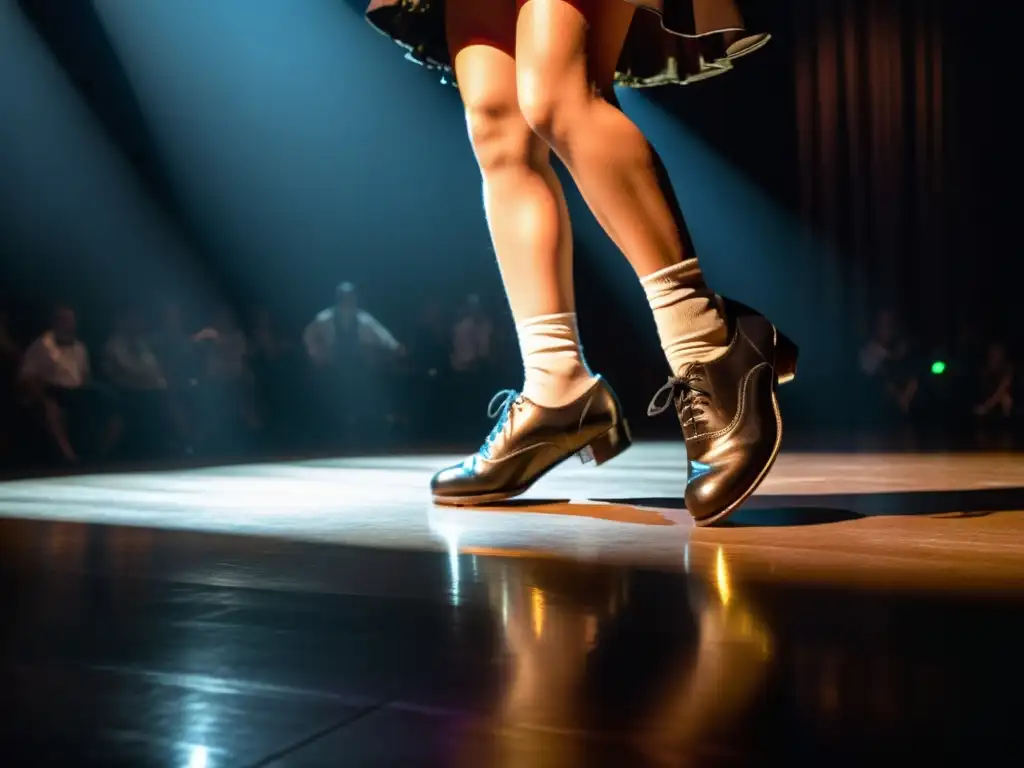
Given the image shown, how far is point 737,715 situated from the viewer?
1.39ft

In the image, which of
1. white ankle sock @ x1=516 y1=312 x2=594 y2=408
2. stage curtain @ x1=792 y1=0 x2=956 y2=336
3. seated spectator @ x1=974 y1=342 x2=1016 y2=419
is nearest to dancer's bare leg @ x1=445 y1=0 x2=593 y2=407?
white ankle sock @ x1=516 y1=312 x2=594 y2=408

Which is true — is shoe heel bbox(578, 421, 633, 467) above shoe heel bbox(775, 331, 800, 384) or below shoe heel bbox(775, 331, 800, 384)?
below

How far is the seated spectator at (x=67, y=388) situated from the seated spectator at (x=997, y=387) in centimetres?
369

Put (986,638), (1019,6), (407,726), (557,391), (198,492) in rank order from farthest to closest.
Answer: (1019,6), (198,492), (557,391), (986,638), (407,726)

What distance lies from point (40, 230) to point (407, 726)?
14.8 feet

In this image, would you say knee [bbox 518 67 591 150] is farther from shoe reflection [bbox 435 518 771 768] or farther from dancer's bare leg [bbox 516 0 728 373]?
shoe reflection [bbox 435 518 771 768]

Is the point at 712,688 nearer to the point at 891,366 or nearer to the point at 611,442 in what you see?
the point at 611,442

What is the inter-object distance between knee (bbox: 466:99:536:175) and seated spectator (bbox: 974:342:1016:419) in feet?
13.3

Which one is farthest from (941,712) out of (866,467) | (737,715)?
(866,467)

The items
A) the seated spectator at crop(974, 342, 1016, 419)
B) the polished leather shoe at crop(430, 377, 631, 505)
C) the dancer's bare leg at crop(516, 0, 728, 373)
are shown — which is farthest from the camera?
the seated spectator at crop(974, 342, 1016, 419)

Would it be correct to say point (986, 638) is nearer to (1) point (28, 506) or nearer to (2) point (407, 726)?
(2) point (407, 726)

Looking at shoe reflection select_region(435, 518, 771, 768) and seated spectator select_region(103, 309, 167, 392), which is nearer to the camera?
shoe reflection select_region(435, 518, 771, 768)

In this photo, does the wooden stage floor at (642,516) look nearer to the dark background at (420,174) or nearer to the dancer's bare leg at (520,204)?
the dancer's bare leg at (520,204)

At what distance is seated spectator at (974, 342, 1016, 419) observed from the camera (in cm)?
482
